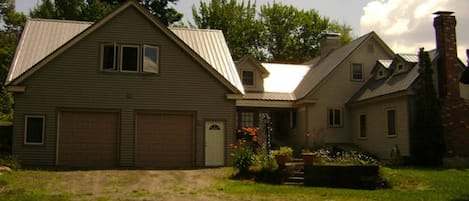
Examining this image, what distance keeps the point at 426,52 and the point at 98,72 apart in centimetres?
1343

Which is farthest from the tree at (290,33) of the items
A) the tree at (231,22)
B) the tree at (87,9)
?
the tree at (87,9)

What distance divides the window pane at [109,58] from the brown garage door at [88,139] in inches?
72.9

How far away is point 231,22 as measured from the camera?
4859 cm

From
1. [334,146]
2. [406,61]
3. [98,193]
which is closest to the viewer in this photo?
[98,193]

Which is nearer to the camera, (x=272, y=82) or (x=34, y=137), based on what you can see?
(x=34, y=137)

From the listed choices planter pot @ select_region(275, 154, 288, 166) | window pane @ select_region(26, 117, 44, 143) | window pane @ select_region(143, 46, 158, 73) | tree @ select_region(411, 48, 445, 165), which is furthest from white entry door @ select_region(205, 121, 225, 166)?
tree @ select_region(411, 48, 445, 165)

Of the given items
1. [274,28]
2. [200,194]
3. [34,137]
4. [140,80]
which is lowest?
[200,194]

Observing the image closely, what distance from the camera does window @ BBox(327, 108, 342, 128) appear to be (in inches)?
1127

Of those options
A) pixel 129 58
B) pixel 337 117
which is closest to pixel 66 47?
pixel 129 58

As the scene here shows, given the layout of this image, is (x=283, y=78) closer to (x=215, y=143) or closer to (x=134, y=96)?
(x=215, y=143)

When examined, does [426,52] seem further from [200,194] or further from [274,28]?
[274,28]

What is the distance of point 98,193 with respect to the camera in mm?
14742

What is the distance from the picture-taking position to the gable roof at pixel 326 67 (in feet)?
94.2

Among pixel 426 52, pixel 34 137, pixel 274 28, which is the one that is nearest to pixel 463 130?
pixel 426 52
